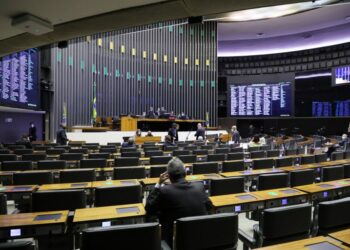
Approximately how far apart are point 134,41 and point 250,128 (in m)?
9.82

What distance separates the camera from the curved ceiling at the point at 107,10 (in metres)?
3.57

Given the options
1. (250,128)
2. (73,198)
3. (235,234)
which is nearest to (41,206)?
(73,198)

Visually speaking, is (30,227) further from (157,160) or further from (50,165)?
(157,160)

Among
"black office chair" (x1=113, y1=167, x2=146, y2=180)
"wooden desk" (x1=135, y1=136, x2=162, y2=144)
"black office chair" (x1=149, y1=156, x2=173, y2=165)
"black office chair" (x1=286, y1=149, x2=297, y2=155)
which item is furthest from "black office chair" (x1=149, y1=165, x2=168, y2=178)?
"wooden desk" (x1=135, y1=136, x2=162, y2=144)

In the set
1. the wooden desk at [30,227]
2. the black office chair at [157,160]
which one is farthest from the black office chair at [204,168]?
the wooden desk at [30,227]

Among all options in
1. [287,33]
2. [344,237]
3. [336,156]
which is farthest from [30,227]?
[287,33]

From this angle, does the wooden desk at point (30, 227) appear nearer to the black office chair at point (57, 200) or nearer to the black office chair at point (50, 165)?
the black office chair at point (57, 200)

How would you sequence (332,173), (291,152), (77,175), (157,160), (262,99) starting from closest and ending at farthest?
(77,175) → (332,173) → (157,160) → (291,152) → (262,99)

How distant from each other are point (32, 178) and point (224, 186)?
108 inches

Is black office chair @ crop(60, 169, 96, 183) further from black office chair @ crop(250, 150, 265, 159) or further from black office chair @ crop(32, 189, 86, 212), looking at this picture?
black office chair @ crop(250, 150, 265, 159)

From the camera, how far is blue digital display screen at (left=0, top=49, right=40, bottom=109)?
9508mm

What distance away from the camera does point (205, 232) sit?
6.67 feet

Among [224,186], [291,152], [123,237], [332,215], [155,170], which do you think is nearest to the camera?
[123,237]

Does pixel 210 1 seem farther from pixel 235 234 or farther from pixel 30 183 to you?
pixel 30 183
